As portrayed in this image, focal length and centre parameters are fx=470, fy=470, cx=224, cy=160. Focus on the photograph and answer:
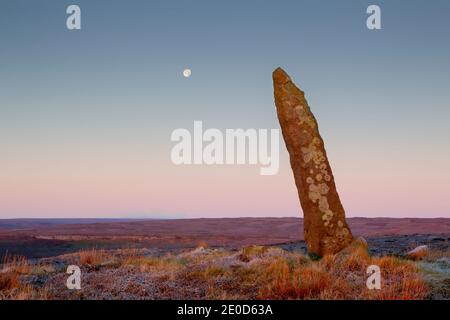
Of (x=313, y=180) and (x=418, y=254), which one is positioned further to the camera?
(x=418, y=254)

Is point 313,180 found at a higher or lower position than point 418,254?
higher

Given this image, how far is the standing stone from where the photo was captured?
11.9 m

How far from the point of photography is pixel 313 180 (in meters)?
12.0

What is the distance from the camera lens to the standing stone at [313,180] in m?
11.9

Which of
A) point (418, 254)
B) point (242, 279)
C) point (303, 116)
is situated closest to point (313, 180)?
point (303, 116)

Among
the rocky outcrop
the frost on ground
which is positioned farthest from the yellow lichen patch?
the rocky outcrop

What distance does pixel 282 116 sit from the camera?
1236 centimetres

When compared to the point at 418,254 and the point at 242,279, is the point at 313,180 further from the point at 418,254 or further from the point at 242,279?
the point at 242,279

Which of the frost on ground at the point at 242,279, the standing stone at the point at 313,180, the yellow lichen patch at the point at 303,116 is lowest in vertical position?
the frost on ground at the point at 242,279

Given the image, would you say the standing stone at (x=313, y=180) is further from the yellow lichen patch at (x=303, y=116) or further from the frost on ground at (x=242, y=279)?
the frost on ground at (x=242, y=279)

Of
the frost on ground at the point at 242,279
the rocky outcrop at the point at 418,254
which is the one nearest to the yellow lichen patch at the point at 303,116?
the frost on ground at the point at 242,279
